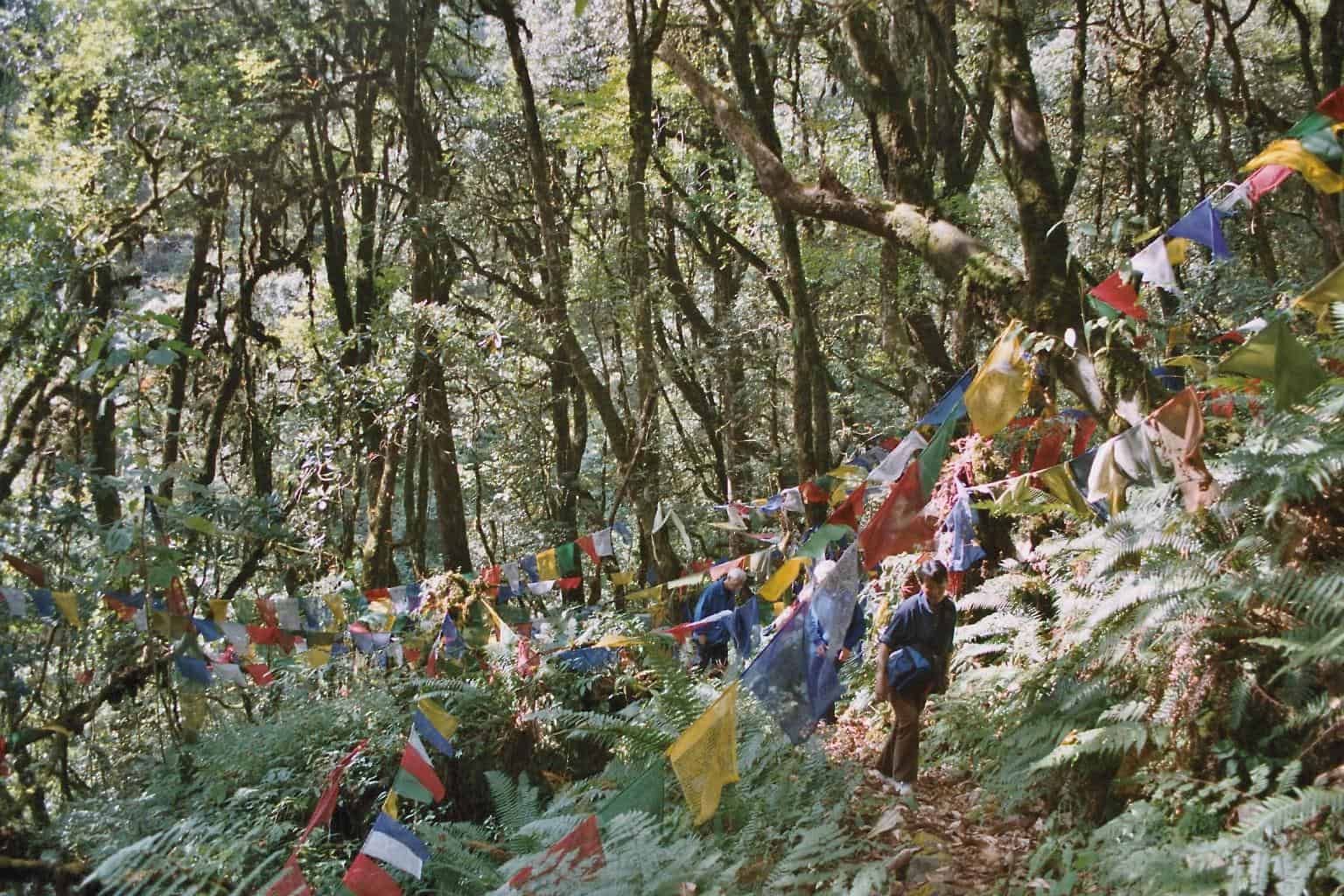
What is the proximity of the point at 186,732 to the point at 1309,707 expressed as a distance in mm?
8165

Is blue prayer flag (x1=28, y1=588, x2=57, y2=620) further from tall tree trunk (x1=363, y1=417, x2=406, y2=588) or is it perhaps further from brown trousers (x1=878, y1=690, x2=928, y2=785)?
brown trousers (x1=878, y1=690, x2=928, y2=785)

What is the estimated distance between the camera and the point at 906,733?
6.71m

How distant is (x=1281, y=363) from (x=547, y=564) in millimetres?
7856

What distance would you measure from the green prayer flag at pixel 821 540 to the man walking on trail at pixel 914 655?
1.20 metres

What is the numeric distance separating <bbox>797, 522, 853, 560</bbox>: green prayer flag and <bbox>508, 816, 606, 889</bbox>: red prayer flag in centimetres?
155

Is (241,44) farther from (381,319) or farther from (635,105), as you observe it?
(635,105)

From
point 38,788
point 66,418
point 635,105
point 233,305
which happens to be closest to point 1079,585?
point 635,105

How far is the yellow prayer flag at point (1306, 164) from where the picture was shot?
14.9ft

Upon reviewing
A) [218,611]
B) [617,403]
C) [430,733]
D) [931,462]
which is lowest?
[430,733]

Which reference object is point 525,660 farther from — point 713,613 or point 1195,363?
point 1195,363

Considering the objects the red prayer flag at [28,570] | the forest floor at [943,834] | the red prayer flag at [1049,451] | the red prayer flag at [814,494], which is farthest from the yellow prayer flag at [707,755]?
the red prayer flag at [28,570]

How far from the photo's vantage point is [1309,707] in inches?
180

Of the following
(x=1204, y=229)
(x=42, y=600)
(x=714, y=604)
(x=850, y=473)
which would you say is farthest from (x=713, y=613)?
(x=1204, y=229)

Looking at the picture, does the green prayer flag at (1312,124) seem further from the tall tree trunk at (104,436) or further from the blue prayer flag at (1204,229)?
the tall tree trunk at (104,436)
